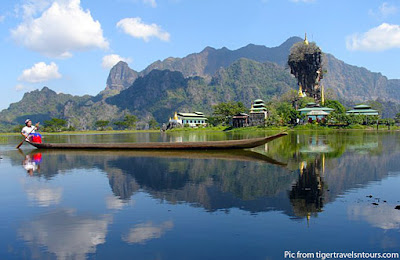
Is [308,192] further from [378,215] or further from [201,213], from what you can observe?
[201,213]

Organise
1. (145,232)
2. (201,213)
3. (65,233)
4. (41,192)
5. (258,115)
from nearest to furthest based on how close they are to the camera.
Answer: (145,232) → (65,233) → (201,213) → (41,192) → (258,115)

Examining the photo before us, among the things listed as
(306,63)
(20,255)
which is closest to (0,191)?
(20,255)

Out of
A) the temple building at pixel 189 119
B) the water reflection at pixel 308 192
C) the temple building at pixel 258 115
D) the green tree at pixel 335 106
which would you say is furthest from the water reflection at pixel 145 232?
the temple building at pixel 189 119

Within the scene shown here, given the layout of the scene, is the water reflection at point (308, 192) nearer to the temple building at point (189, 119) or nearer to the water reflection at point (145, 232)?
the water reflection at point (145, 232)

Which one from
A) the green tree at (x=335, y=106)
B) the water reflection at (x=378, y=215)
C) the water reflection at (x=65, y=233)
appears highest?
the green tree at (x=335, y=106)

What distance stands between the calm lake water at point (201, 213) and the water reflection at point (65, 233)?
0.02m

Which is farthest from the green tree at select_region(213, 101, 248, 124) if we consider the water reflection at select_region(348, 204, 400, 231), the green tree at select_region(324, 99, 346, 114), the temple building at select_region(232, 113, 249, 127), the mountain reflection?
the water reflection at select_region(348, 204, 400, 231)

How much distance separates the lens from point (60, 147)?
3008 centimetres

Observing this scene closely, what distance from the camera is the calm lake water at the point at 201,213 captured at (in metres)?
6.53

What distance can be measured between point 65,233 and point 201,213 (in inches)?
145

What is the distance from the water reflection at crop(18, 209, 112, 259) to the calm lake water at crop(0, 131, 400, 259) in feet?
0.08

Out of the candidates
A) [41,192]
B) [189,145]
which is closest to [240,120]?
[189,145]

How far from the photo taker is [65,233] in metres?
7.58

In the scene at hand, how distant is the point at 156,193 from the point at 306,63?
4534 inches
